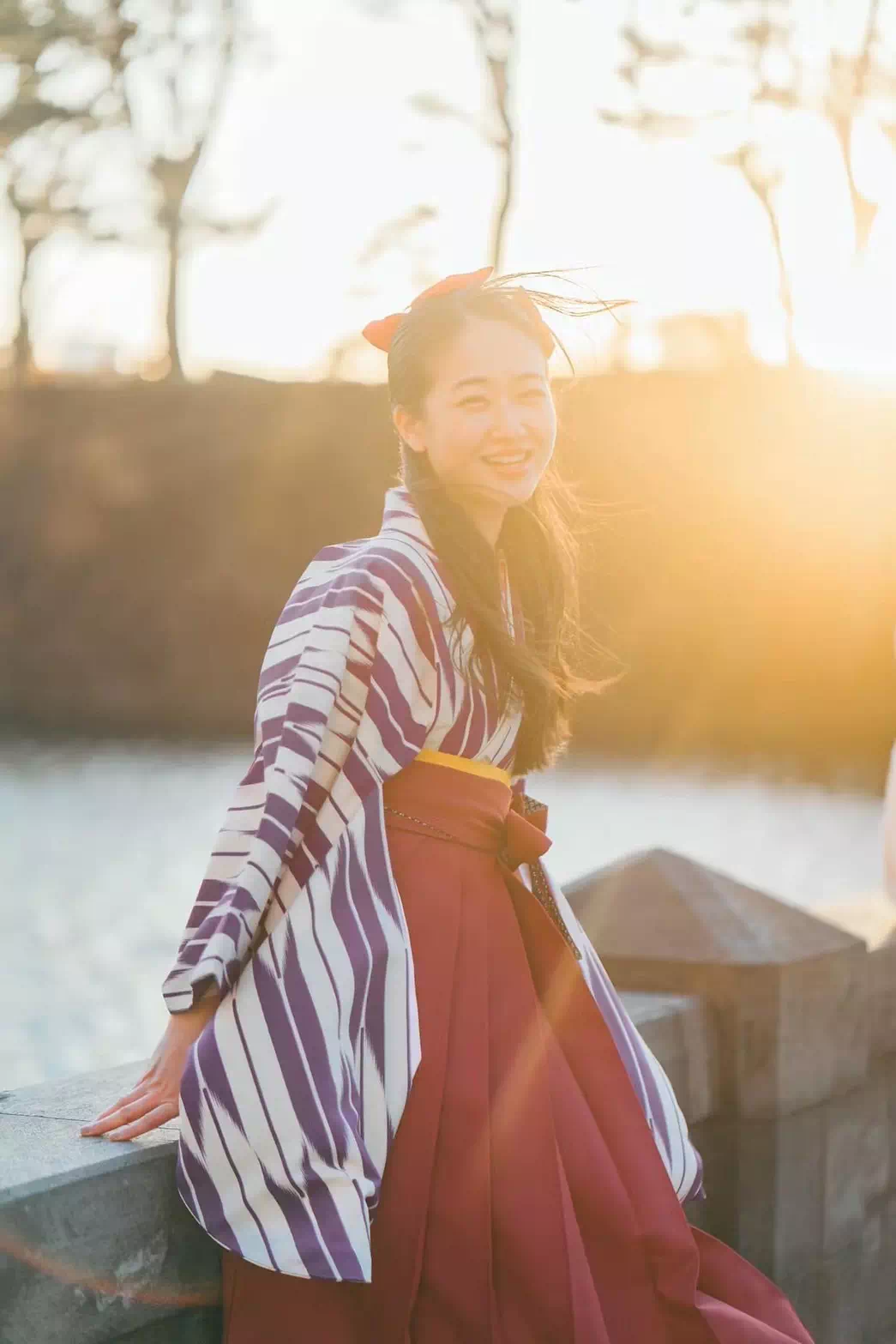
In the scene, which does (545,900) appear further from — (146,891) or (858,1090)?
(146,891)

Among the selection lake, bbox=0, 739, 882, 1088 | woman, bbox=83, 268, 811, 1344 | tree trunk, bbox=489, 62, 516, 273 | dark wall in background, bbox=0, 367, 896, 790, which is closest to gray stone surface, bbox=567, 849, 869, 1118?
woman, bbox=83, 268, 811, 1344

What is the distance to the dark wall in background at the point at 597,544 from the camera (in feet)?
46.2

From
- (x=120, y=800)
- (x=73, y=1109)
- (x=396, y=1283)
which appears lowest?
(x=120, y=800)

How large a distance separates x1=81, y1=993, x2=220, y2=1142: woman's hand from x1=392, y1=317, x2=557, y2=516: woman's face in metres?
0.71

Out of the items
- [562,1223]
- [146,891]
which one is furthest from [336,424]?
[562,1223]

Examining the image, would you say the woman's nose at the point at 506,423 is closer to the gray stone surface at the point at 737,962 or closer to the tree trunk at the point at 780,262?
the gray stone surface at the point at 737,962

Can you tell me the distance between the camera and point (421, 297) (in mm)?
2105

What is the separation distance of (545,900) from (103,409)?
14.8 m

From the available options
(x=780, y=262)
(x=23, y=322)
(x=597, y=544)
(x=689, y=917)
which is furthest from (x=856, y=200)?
(x=689, y=917)

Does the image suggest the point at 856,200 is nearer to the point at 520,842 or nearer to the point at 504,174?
the point at 504,174

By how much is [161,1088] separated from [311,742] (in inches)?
14.9

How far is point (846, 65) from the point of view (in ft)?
49.5

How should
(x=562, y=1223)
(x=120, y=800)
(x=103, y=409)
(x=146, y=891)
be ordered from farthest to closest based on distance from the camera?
1. (x=103, y=409)
2. (x=120, y=800)
3. (x=146, y=891)
4. (x=562, y=1223)

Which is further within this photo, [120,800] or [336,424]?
[336,424]
